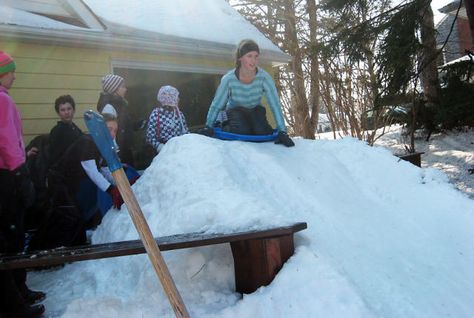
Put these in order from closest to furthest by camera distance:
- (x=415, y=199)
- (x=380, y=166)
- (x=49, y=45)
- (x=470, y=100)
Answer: (x=415, y=199)
(x=380, y=166)
(x=49, y=45)
(x=470, y=100)

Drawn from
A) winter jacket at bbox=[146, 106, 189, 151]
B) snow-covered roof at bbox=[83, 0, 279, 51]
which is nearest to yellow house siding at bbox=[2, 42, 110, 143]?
snow-covered roof at bbox=[83, 0, 279, 51]

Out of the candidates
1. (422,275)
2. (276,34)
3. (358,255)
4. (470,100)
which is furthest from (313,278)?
(276,34)

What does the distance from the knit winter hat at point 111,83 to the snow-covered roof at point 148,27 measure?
122 centimetres

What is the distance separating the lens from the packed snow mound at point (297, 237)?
99.8 inches

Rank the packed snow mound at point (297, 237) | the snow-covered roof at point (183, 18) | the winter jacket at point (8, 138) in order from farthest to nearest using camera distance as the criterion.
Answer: the snow-covered roof at point (183, 18) < the winter jacket at point (8, 138) < the packed snow mound at point (297, 237)

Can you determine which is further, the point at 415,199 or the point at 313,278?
the point at 415,199

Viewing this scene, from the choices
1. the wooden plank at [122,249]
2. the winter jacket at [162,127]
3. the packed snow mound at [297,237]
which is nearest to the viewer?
the wooden plank at [122,249]

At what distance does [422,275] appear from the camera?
3.07m

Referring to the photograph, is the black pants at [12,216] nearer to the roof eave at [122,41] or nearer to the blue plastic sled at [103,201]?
the blue plastic sled at [103,201]

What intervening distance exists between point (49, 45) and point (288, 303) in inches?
202

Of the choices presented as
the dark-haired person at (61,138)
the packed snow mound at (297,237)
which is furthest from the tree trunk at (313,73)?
the dark-haired person at (61,138)

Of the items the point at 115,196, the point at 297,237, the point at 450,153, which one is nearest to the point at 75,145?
the point at 115,196

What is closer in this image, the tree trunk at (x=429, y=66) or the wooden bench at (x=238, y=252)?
the wooden bench at (x=238, y=252)

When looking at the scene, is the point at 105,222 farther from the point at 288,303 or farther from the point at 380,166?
the point at 380,166
